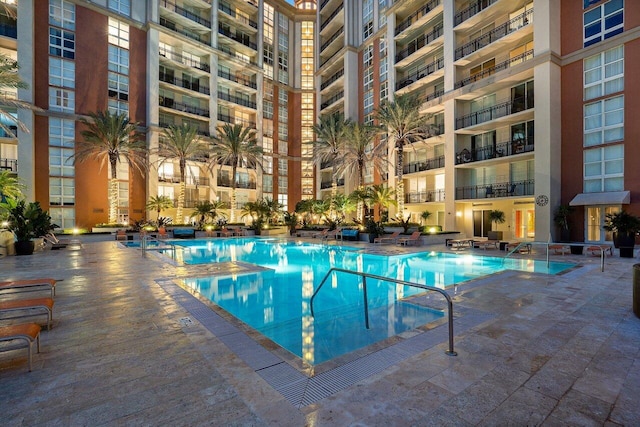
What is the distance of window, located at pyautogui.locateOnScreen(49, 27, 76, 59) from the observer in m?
29.3

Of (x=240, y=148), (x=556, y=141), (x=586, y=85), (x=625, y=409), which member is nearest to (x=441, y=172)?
(x=556, y=141)

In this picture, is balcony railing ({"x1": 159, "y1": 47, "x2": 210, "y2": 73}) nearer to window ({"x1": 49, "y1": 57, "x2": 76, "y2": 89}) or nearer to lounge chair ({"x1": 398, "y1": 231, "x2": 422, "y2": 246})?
window ({"x1": 49, "y1": 57, "x2": 76, "y2": 89})

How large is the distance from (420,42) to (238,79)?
2407 centimetres

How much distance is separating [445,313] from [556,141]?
2026cm

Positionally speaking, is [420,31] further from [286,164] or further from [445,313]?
[445,313]

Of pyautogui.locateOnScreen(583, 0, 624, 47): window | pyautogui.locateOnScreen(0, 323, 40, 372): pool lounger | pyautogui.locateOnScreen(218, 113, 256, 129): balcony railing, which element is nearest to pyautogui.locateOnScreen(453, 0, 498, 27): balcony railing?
pyautogui.locateOnScreen(583, 0, 624, 47): window

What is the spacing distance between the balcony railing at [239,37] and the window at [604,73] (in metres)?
38.1

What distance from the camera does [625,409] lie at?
296cm

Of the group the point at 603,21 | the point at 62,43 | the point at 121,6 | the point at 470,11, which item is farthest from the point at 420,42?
the point at 62,43

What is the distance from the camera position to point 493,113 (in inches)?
974

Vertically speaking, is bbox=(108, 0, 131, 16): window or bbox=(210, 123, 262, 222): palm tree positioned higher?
bbox=(108, 0, 131, 16): window

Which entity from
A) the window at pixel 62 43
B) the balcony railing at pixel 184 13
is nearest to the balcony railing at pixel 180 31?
the balcony railing at pixel 184 13

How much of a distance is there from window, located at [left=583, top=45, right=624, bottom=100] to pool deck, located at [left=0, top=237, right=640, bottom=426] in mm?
19311

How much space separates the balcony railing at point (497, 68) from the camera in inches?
896
